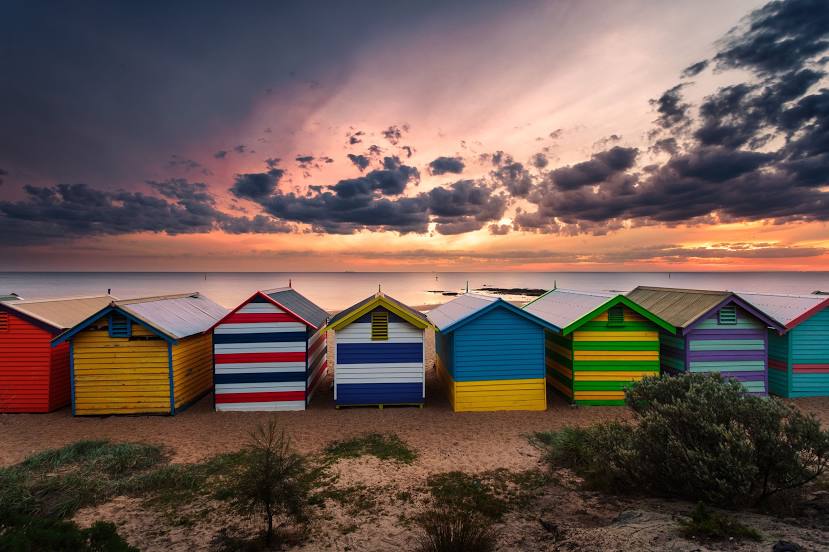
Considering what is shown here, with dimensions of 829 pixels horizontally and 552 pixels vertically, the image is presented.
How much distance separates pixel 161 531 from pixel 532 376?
12403 mm

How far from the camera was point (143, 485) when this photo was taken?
32.5ft

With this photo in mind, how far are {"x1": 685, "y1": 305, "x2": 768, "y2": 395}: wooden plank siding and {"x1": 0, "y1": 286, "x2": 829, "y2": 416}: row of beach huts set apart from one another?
0.13 ft

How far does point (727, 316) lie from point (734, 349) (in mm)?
1341

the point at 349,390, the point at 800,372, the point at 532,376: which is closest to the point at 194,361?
the point at 349,390

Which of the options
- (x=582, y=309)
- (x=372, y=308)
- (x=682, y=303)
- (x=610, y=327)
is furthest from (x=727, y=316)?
(x=372, y=308)

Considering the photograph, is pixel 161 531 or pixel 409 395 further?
pixel 409 395

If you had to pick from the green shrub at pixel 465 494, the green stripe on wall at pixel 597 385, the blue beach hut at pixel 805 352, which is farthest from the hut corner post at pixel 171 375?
the blue beach hut at pixel 805 352

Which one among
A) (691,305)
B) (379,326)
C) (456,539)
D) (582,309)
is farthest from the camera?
(691,305)

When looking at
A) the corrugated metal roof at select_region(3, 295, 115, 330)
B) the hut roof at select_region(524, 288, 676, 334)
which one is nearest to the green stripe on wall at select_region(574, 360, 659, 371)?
the hut roof at select_region(524, 288, 676, 334)

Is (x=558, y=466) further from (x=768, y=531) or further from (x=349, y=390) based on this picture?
(x=349, y=390)

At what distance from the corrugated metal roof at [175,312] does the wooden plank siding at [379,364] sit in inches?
243

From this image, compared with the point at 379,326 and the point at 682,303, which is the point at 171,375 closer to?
the point at 379,326

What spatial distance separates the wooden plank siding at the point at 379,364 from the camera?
52.3 ft

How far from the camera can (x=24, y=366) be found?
628 inches
